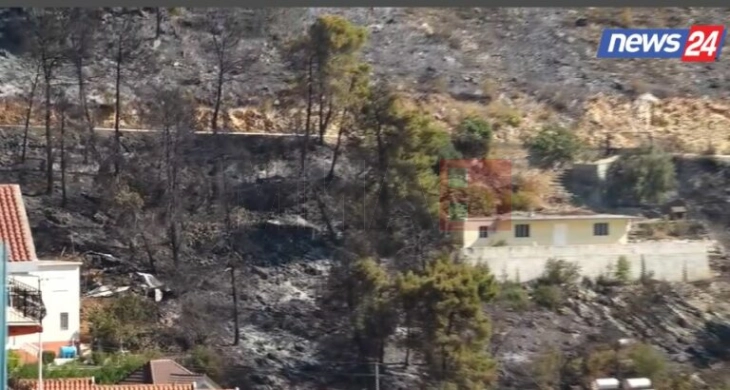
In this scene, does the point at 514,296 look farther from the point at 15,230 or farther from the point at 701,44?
the point at 15,230

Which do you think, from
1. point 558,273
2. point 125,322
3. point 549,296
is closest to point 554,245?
Result: point 558,273

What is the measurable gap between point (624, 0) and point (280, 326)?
303cm

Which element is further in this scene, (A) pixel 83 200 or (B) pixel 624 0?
(A) pixel 83 200

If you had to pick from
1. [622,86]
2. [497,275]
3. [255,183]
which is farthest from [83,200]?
[622,86]

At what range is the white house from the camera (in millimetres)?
7779

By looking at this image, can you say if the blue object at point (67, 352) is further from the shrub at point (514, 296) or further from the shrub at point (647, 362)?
the shrub at point (647, 362)

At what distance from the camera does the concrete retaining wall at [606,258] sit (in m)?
10.3

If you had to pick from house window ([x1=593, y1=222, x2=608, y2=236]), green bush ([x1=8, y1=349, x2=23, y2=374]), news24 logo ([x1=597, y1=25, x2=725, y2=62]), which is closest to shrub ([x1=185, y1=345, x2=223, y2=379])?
green bush ([x1=8, y1=349, x2=23, y2=374])

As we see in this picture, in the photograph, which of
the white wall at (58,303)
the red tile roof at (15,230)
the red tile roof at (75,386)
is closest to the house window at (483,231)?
the red tile roof at (75,386)

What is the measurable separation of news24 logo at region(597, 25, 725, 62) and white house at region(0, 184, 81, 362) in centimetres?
377

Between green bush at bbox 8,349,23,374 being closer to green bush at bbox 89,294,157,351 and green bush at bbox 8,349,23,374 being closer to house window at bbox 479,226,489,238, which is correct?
green bush at bbox 89,294,157,351

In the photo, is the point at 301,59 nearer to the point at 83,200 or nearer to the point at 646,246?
the point at 83,200

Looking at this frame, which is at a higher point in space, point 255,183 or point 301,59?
point 301,59

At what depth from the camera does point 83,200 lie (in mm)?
10742
